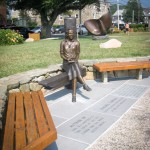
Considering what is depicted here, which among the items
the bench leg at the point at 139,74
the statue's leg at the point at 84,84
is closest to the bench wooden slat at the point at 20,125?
the statue's leg at the point at 84,84

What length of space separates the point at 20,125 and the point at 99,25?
1822cm

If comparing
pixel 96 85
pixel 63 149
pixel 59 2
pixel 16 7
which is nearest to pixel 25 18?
pixel 16 7

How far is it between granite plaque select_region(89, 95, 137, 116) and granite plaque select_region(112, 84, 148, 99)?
0.34 metres

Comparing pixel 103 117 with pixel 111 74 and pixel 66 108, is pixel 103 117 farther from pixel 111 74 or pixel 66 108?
pixel 111 74

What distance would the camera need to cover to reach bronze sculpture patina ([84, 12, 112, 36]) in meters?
20.5

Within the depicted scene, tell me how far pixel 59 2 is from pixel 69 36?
1879 centimetres

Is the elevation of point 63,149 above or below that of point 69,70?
below

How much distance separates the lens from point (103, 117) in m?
5.15

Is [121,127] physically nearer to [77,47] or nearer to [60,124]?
[60,124]

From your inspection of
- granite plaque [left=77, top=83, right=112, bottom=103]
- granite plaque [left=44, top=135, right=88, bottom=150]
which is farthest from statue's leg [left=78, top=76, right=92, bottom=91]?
granite plaque [left=44, top=135, right=88, bottom=150]

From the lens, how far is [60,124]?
490 cm

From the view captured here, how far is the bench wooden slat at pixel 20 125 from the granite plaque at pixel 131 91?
2.95 m

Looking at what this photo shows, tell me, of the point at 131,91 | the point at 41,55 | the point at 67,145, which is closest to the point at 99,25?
the point at 41,55

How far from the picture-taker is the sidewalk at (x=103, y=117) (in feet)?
13.5
